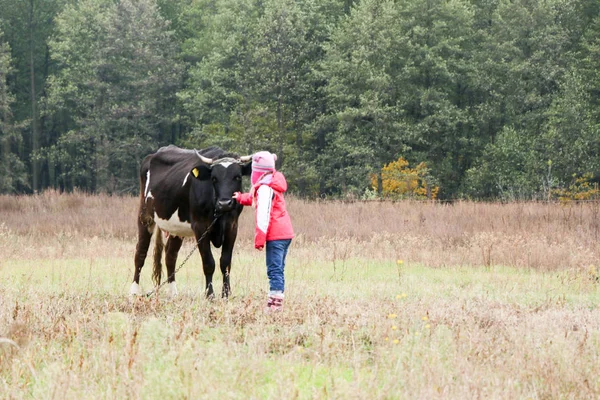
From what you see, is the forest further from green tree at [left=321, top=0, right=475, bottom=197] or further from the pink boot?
the pink boot

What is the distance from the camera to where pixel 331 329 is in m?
8.46

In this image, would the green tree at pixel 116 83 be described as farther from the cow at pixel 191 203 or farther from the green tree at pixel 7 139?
the cow at pixel 191 203

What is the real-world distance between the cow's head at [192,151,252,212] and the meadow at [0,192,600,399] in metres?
1.22

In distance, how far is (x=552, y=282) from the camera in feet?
44.3

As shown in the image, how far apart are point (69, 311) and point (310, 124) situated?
157 ft

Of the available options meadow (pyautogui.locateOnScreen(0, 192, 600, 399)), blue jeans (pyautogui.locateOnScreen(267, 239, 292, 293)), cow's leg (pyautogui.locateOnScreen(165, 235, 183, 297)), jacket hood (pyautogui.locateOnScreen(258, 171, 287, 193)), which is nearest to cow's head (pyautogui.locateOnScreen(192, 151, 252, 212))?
jacket hood (pyautogui.locateOnScreen(258, 171, 287, 193))

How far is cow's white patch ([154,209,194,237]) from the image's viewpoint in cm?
1216

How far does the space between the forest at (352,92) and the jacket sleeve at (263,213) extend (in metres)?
37.7

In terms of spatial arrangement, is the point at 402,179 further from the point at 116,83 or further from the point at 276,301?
the point at 276,301

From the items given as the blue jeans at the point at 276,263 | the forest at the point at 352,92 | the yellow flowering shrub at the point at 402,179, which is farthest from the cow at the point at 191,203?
the yellow flowering shrub at the point at 402,179

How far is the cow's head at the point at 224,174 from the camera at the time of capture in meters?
10.7

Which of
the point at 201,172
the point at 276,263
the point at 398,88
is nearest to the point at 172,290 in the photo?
the point at 201,172

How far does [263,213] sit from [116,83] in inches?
2290

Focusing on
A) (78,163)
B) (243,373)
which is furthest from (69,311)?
(78,163)
